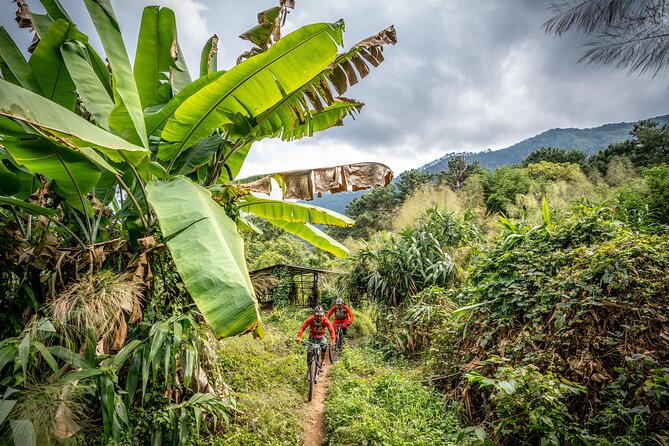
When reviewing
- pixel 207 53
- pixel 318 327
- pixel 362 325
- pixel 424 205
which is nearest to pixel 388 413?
pixel 318 327

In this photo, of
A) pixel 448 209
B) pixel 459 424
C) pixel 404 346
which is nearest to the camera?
pixel 459 424

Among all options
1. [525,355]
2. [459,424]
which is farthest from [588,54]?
[459,424]

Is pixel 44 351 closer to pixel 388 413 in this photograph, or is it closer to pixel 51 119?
pixel 51 119

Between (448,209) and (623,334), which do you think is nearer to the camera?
(623,334)

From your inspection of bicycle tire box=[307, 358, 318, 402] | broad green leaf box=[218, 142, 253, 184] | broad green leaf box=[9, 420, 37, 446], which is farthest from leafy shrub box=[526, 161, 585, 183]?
broad green leaf box=[9, 420, 37, 446]

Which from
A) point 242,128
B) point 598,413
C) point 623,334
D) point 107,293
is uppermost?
point 242,128

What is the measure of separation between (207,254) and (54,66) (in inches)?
96.7

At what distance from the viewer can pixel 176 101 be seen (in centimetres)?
298

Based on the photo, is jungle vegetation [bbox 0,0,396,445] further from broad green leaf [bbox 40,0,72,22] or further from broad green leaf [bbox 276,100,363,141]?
broad green leaf [bbox 276,100,363,141]

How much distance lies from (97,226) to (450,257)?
775 cm

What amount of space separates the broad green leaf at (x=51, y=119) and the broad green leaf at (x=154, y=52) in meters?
1.78

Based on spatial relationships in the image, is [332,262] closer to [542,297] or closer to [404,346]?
[404,346]

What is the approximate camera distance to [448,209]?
1016 centimetres

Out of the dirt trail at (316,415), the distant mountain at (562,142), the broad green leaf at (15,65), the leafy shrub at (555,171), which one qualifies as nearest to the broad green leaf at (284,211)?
the broad green leaf at (15,65)
